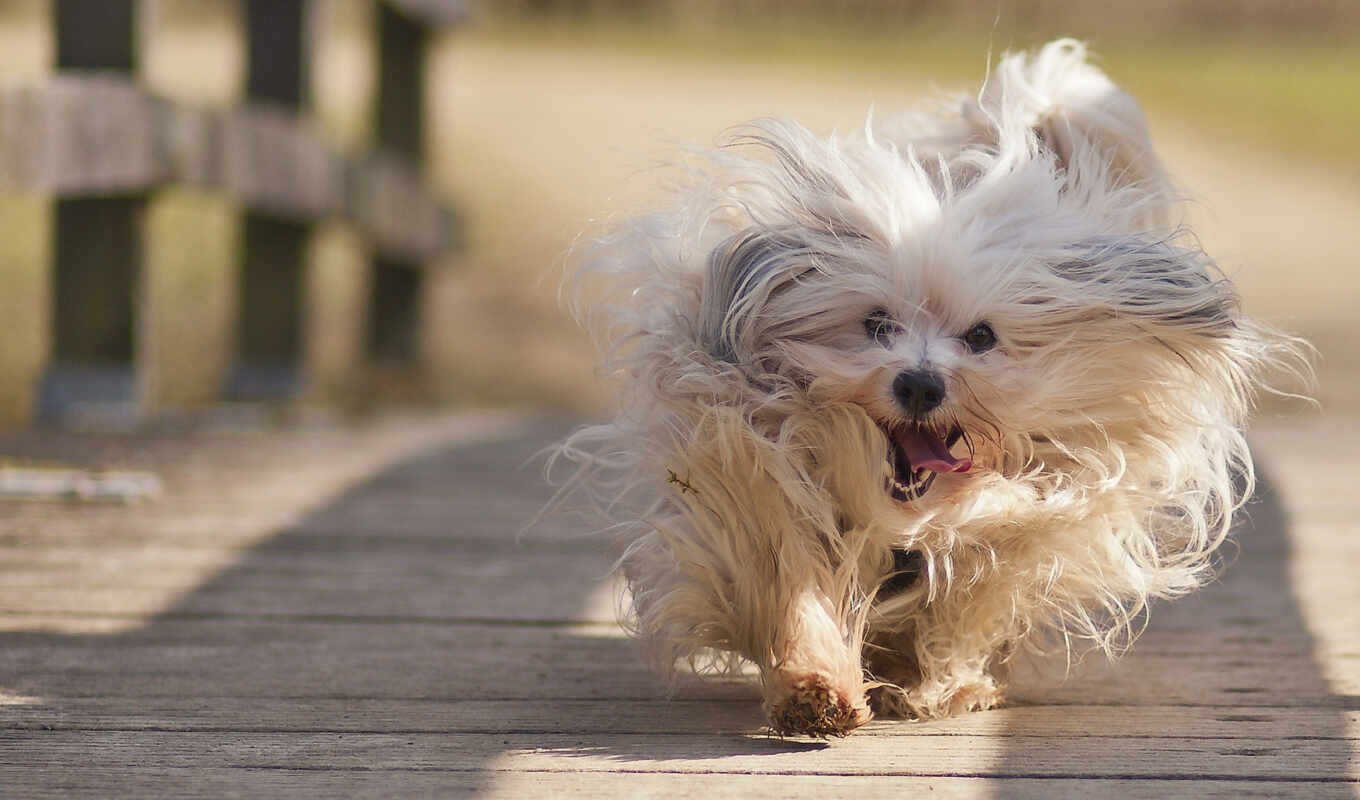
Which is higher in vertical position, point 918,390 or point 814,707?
point 918,390

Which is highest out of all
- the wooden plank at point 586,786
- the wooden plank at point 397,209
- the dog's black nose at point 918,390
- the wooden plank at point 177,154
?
the dog's black nose at point 918,390

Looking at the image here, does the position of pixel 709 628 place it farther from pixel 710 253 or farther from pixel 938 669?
pixel 710 253

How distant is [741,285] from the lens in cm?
249

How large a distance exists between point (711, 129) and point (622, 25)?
468 centimetres

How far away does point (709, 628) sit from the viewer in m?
2.45

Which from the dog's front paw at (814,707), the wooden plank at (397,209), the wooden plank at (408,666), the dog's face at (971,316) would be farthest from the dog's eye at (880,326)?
the wooden plank at (397,209)

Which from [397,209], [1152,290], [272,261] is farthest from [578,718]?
[397,209]

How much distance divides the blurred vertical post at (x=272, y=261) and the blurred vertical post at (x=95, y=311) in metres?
1.01

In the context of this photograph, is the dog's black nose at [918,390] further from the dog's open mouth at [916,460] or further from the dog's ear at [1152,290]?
the dog's ear at [1152,290]

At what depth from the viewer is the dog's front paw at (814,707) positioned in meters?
2.26

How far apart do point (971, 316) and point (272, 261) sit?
4072mm

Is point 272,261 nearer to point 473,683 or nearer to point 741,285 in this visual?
point 473,683

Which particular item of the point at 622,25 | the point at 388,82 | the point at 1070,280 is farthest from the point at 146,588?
the point at 622,25

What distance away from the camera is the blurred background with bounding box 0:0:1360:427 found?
457cm
